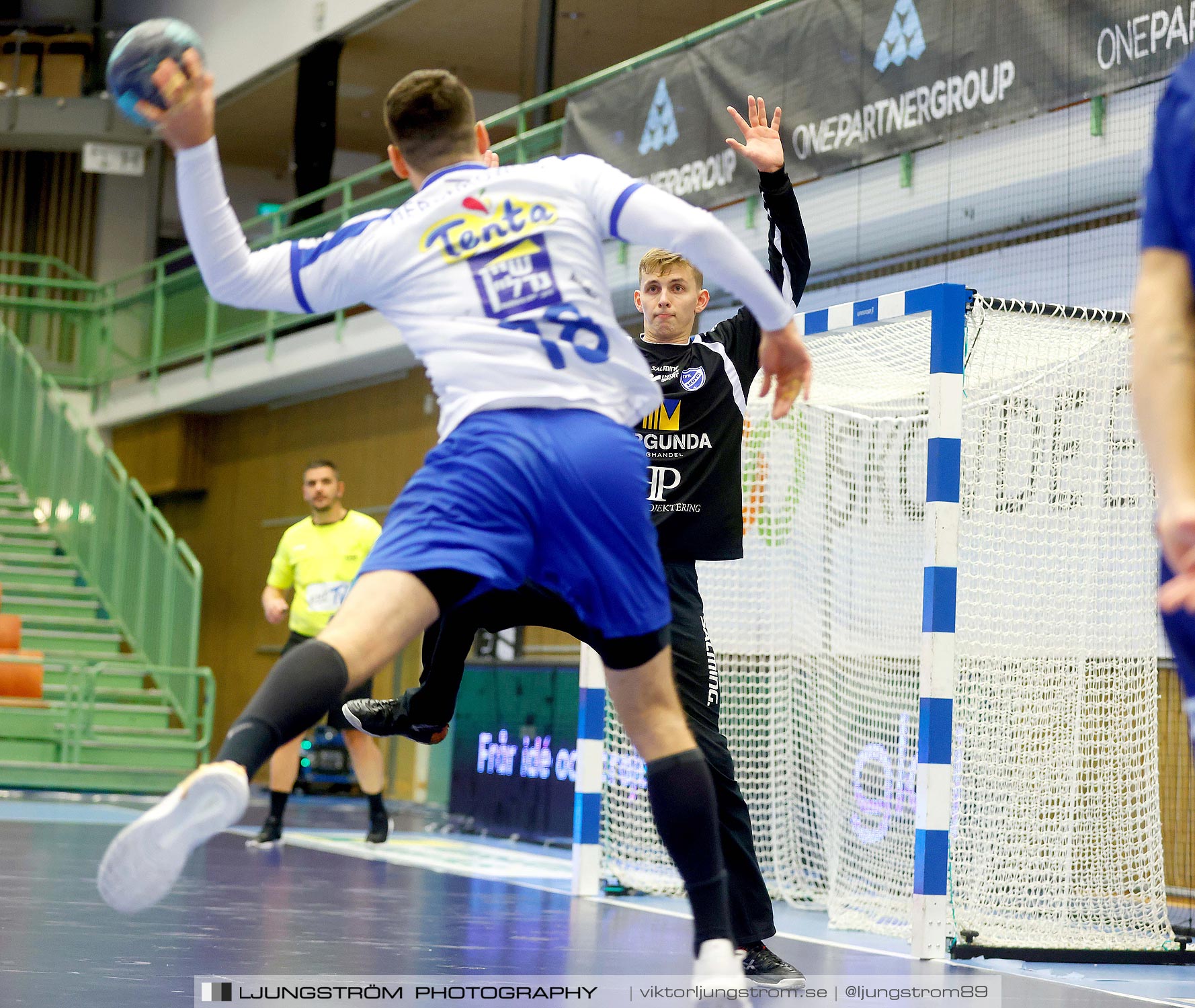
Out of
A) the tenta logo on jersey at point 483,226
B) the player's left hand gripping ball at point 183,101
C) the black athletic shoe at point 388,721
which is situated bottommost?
the black athletic shoe at point 388,721

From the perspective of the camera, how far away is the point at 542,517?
9.50ft

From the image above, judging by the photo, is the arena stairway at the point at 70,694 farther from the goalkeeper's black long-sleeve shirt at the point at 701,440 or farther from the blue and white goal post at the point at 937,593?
the goalkeeper's black long-sleeve shirt at the point at 701,440

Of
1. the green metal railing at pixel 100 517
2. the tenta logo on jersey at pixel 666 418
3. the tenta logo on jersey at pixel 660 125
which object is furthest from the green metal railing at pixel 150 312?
the tenta logo on jersey at pixel 666 418

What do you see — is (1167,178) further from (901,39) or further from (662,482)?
(901,39)

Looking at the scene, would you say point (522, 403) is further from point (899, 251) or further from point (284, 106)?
Answer: point (284, 106)

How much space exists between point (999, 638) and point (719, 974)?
11.5 ft

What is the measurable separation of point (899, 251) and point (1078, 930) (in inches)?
206

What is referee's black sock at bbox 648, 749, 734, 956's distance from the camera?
10.2 ft

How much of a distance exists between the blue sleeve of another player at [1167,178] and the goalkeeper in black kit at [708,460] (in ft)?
7.52

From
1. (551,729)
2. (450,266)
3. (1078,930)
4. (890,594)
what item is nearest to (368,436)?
(551,729)

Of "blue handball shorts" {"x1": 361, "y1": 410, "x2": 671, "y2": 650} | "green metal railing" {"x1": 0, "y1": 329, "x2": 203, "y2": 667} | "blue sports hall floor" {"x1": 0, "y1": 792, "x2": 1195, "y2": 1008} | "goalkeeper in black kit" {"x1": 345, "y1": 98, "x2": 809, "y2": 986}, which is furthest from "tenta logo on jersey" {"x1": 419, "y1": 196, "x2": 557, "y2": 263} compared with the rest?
"green metal railing" {"x1": 0, "y1": 329, "x2": 203, "y2": 667}

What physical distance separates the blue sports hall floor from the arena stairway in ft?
22.9

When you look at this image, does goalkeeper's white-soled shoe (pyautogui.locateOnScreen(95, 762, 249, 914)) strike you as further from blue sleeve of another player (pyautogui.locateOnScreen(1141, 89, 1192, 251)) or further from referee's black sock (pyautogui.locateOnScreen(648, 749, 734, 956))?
blue sleeve of another player (pyautogui.locateOnScreen(1141, 89, 1192, 251))

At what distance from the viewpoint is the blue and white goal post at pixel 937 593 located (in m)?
5.27
